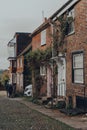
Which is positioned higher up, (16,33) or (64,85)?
(16,33)

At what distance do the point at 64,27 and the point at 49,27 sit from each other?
5392 millimetres

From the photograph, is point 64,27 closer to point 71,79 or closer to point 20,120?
point 71,79

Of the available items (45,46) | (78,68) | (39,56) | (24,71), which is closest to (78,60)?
(78,68)

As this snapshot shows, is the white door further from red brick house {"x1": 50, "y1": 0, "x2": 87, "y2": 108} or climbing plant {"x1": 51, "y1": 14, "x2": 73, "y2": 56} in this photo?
climbing plant {"x1": 51, "y1": 14, "x2": 73, "y2": 56}

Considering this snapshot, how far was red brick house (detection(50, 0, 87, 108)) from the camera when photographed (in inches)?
847

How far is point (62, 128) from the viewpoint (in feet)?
49.1

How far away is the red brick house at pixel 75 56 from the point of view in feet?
70.6

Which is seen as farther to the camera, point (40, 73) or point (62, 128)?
point (40, 73)

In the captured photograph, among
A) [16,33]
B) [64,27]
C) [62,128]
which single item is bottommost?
[62,128]

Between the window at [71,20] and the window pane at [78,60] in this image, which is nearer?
the window pane at [78,60]

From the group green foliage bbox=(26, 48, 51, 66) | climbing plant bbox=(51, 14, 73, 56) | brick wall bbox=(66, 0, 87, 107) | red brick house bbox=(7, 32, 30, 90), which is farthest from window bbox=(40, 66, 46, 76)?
red brick house bbox=(7, 32, 30, 90)

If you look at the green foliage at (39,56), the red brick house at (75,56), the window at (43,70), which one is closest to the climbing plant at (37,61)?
the green foliage at (39,56)

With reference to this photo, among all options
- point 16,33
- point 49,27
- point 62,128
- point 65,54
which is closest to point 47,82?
point 49,27

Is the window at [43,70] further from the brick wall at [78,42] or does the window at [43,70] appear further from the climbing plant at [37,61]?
the brick wall at [78,42]
